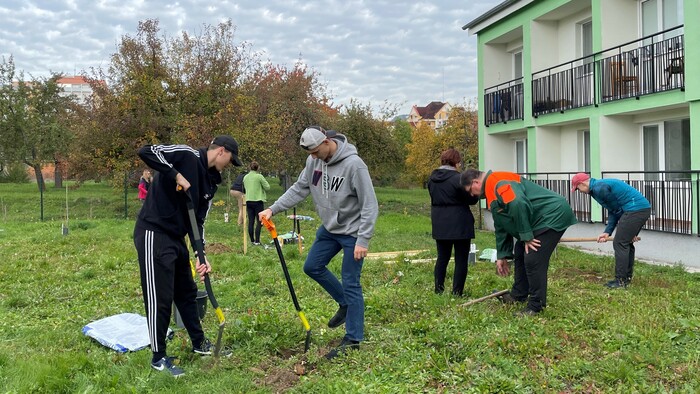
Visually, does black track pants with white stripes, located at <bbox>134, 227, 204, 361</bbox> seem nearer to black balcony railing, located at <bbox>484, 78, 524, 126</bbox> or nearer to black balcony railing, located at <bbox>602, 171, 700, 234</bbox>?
black balcony railing, located at <bbox>602, 171, 700, 234</bbox>

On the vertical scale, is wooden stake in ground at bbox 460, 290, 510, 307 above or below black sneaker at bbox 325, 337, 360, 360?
above

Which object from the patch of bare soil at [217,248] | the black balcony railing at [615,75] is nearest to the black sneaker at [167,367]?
the patch of bare soil at [217,248]

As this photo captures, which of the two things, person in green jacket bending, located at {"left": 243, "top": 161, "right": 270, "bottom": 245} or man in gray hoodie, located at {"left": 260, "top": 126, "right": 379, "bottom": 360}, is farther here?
person in green jacket bending, located at {"left": 243, "top": 161, "right": 270, "bottom": 245}

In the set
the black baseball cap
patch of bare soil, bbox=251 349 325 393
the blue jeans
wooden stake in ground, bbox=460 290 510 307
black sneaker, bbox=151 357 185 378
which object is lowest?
patch of bare soil, bbox=251 349 325 393

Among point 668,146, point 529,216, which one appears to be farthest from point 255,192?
point 668,146

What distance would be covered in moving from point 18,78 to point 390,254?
2774 cm

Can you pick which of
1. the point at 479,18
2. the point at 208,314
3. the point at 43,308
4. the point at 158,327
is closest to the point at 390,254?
the point at 208,314

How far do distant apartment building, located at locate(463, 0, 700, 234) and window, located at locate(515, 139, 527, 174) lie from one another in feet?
0.13

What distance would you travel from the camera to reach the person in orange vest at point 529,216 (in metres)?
6.00

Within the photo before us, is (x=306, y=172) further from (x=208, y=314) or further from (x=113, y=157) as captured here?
(x=113, y=157)

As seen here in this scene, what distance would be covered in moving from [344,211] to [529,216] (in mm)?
2117

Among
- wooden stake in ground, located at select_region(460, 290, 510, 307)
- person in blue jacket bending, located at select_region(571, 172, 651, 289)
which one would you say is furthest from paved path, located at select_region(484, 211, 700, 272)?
wooden stake in ground, located at select_region(460, 290, 510, 307)

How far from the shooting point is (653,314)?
19.9 ft

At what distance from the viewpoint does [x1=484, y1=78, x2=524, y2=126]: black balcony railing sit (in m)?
18.2
